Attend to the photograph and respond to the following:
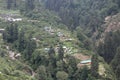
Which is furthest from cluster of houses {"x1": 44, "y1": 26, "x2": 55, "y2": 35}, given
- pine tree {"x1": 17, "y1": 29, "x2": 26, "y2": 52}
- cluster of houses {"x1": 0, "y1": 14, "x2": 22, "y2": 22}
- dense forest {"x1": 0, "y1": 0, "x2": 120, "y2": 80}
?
cluster of houses {"x1": 0, "y1": 14, "x2": 22, "y2": 22}

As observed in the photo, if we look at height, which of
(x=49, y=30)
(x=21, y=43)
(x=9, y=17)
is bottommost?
(x=21, y=43)

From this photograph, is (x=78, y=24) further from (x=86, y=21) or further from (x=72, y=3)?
(x=72, y=3)

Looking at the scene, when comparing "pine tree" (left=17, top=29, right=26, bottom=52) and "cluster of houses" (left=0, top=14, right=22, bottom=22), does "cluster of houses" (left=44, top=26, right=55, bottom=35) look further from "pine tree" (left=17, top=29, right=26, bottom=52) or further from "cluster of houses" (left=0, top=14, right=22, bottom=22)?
"cluster of houses" (left=0, top=14, right=22, bottom=22)

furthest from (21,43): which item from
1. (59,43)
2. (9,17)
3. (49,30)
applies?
(9,17)

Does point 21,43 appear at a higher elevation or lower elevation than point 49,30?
lower

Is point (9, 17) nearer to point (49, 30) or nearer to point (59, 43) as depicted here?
point (49, 30)

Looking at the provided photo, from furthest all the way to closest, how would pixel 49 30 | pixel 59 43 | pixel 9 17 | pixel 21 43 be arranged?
pixel 9 17 → pixel 49 30 → pixel 21 43 → pixel 59 43

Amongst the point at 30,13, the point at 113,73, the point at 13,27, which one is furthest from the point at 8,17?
the point at 113,73

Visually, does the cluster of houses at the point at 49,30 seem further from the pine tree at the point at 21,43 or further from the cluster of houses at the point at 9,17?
the cluster of houses at the point at 9,17
